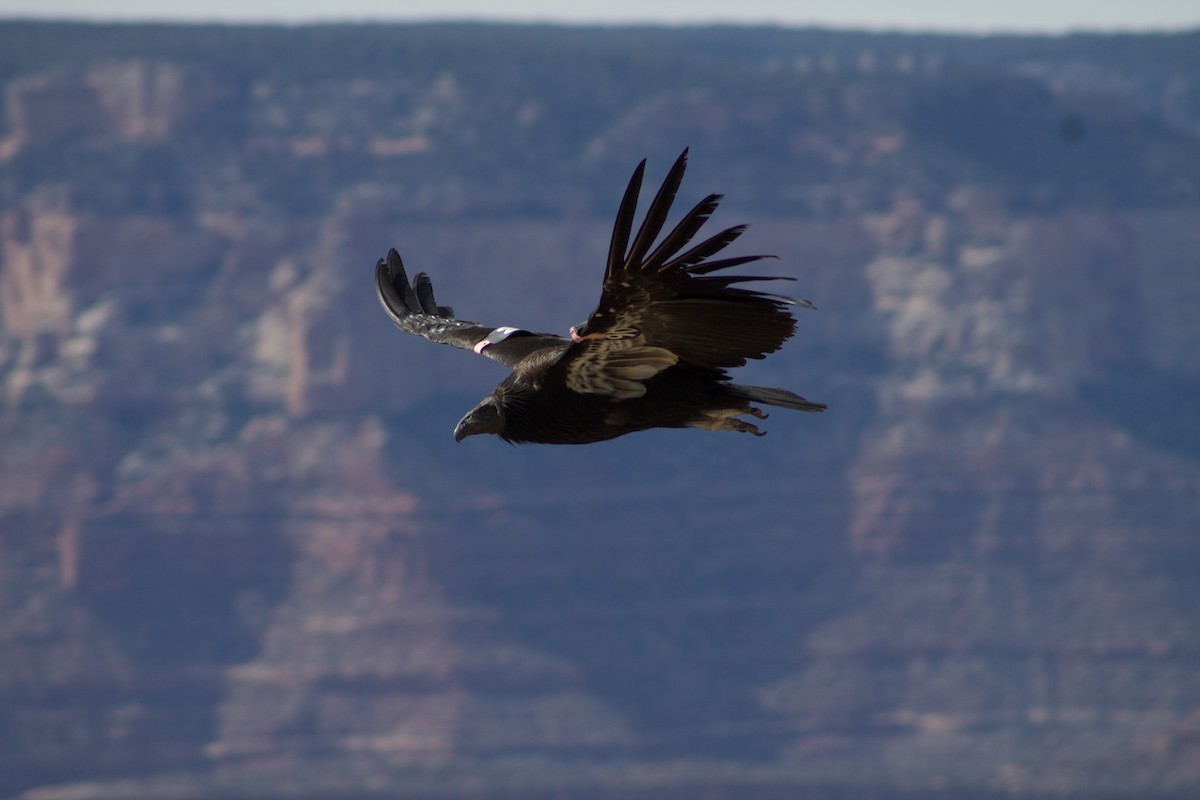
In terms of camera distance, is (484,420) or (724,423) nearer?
(484,420)

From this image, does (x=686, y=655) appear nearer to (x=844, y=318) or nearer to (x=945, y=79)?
(x=844, y=318)

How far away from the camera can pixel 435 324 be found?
A: 11.5m

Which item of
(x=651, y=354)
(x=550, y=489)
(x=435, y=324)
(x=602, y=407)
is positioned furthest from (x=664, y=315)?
(x=550, y=489)

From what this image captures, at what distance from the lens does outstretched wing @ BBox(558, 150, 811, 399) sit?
8234mm

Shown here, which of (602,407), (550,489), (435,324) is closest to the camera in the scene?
(602,407)

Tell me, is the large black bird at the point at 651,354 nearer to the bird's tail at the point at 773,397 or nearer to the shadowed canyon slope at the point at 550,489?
Answer: the bird's tail at the point at 773,397

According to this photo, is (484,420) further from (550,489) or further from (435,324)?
(550,489)

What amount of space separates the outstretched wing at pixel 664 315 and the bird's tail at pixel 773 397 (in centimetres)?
27

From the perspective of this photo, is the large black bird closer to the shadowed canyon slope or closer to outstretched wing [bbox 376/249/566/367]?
outstretched wing [bbox 376/249/566/367]

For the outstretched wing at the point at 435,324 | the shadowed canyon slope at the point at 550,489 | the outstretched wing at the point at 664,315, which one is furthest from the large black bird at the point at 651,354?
the shadowed canyon slope at the point at 550,489

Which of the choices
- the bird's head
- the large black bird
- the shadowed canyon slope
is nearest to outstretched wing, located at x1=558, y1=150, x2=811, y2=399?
the large black bird

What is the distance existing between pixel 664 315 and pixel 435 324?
309 centimetres

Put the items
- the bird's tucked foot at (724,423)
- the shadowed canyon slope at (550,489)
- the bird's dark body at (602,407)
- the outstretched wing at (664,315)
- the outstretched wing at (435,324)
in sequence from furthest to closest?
the shadowed canyon slope at (550,489) < the outstretched wing at (435,324) < the bird's tucked foot at (724,423) < the bird's dark body at (602,407) < the outstretched wing at (664,315)

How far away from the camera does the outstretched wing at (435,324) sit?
10.2 meters
